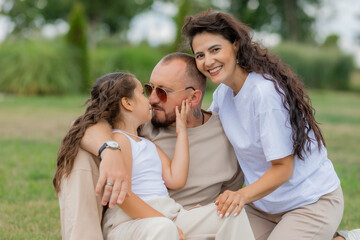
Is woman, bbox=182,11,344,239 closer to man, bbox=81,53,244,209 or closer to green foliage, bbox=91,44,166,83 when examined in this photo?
man, bbox=81,53,244,209

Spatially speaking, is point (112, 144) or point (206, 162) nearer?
Answer: point (112, 144)

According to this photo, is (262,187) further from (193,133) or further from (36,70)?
(36,70)

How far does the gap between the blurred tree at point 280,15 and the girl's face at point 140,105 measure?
4058cm

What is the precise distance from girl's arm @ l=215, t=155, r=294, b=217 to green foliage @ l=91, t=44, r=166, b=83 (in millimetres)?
16269

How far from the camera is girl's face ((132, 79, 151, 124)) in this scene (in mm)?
3121

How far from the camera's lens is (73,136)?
291 cm

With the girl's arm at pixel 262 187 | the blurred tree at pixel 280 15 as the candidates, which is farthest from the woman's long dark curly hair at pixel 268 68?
the blurred tree at pixel 280 15

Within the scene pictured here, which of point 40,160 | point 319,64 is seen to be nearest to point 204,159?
point 40,160

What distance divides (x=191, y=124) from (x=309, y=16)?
144 feet

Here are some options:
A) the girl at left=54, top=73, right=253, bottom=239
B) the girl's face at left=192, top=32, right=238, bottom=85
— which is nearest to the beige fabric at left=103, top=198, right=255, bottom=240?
the girl at left=54, top=73, right=253, bottom=239

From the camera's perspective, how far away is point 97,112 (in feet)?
9.88

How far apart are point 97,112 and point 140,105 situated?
0.29 m

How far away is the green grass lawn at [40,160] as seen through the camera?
4480 millimetres

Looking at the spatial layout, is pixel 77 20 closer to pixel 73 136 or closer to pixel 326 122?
pixel 326 122
